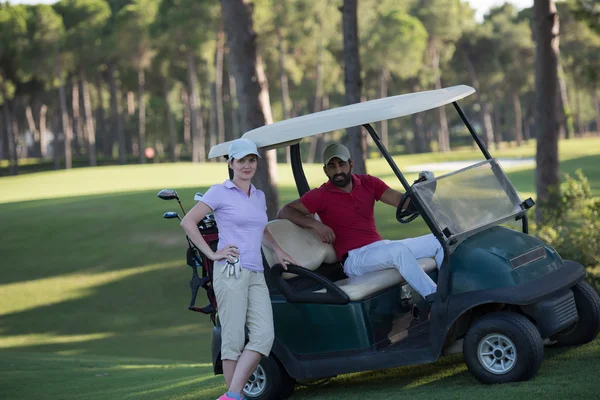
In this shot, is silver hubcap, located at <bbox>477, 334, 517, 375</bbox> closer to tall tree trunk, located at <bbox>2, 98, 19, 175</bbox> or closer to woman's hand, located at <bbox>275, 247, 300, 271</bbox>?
woman's hand, located at <bbox>275, 247, 300, 271</bbox>

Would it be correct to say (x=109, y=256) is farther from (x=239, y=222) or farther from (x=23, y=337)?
(x=239, y=222)

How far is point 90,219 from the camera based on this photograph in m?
20.4

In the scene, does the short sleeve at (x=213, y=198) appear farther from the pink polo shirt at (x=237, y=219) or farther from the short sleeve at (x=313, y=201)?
the short sleeve at (x=313, y=201)

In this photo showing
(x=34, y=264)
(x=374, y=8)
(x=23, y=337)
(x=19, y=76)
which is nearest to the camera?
(x=23, y=337)

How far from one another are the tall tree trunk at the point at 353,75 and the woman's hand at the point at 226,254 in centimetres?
750

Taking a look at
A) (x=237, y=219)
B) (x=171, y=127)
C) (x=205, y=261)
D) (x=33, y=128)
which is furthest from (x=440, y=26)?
(x=237, y=219)

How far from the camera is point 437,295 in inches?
221

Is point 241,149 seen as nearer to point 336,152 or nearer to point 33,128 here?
point 336,152

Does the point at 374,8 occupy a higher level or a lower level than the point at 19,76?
higher

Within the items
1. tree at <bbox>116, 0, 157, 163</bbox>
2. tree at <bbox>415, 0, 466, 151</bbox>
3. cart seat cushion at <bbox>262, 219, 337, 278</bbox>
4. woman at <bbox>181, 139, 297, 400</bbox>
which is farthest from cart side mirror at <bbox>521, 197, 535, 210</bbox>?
tree at <bbox>415, 0, 466, 151</bbox>

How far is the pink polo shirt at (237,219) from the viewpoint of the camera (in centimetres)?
564

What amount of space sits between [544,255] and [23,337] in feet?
31.4

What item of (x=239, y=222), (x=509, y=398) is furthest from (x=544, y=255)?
(x=239, y=222)

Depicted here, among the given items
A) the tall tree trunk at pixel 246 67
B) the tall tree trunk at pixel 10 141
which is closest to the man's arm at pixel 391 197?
the tall tree trunk at pixel 246 67
